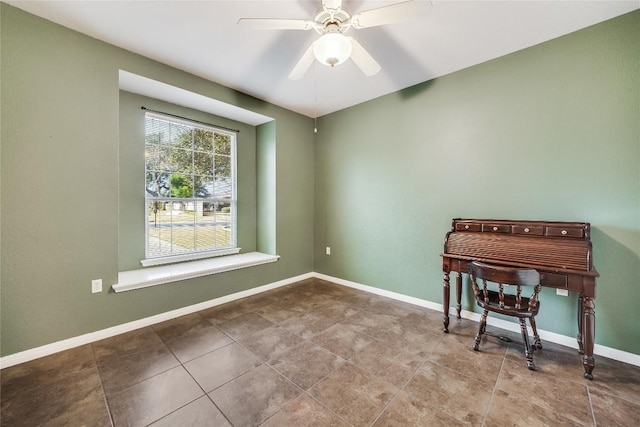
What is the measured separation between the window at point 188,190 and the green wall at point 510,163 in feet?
5.58

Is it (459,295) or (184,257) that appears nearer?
(459,295)

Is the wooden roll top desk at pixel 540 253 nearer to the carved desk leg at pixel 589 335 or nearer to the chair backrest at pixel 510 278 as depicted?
the carved desk leg at pixel 589 335

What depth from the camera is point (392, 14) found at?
1.51 metres

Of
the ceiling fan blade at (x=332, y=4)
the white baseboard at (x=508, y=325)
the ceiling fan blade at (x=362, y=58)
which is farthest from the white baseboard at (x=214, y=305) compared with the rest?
the ceiling fan blade at (x=332, y=4)

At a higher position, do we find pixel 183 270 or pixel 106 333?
pixel 183 270

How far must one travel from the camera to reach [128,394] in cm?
162

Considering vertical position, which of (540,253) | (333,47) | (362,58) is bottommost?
(540,253)

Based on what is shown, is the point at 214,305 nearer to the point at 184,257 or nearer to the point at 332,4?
the point at 184,257

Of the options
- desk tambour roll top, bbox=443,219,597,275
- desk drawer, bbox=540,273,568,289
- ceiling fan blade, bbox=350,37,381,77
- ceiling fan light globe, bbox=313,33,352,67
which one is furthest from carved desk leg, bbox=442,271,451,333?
ceiling fan light globe, bbox=313,33,352,67

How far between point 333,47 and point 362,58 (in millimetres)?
404

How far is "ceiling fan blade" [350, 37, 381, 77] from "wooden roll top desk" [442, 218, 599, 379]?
1.71 metres

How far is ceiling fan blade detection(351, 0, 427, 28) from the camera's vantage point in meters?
1.40

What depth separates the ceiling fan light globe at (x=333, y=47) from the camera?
1584 mm

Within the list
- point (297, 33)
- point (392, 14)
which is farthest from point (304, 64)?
point (392, 14)
